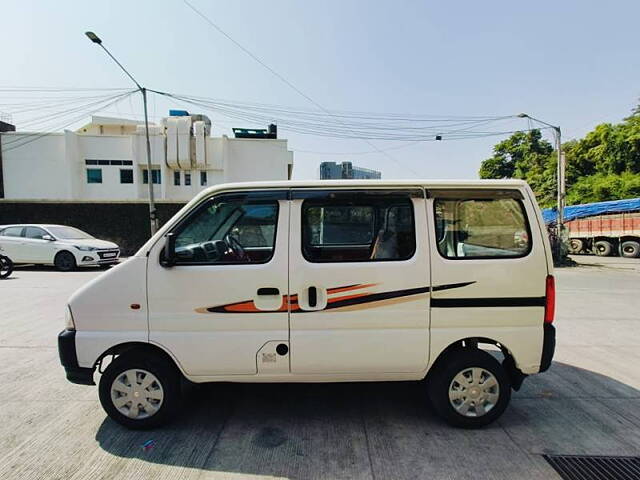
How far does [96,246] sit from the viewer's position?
12.3 metres

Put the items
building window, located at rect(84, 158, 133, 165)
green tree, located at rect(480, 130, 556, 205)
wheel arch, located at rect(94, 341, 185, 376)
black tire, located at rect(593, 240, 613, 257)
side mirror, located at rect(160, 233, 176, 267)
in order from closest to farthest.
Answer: side mirror, located at rect(160, 233, 176, 267), wheel arch, located at rect(94, 341, 185, 376), black tire, located at rect(593, 240, 613, 257), building window, located at rect(84, 158, 133, 165), green tree, located at rect(480, 130, 556, 205)

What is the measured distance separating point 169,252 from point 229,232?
54 cm

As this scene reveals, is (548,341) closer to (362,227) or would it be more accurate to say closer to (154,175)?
(362,227)

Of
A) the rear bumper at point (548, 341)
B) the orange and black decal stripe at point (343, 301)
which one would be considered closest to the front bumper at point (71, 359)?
the orange and black decal stripe at point (343, 301)

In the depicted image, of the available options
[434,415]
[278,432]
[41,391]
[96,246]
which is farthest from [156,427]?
Answer: [96,246]

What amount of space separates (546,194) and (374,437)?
146 feet

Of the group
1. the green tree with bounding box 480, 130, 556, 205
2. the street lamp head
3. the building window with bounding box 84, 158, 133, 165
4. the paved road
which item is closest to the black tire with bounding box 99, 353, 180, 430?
the paved road

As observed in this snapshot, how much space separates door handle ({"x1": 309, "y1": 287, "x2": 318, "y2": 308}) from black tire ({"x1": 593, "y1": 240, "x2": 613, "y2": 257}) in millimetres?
23919

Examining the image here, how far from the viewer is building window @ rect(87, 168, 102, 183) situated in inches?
1057

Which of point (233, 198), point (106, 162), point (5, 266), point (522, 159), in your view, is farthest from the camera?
point (522, 159)

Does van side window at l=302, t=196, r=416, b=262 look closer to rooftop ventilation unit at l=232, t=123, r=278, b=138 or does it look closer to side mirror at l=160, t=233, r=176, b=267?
side mirror at l=160, t=233, r=176, b=267

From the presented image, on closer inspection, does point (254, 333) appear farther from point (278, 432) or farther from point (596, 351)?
point (596, 351)

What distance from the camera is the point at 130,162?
27.0m


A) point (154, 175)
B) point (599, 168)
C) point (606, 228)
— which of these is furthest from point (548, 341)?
point (599, 168)
